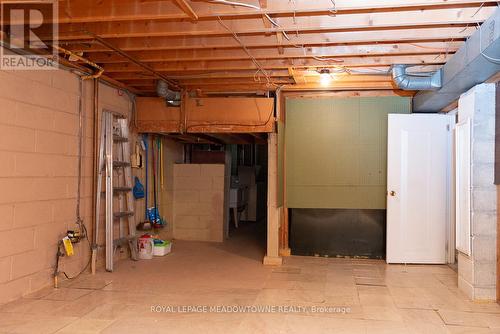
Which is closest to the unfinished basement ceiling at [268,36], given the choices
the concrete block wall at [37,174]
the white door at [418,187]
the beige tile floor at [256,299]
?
the concrete block wall at [37,174]

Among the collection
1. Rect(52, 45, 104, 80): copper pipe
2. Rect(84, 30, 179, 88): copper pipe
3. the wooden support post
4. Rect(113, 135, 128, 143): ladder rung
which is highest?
Rect(84, 30, 179, 88): copper pipe

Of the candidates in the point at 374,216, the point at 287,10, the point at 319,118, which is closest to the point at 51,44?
Answer: the point at 287,10

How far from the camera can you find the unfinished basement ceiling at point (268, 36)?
9.55 ft

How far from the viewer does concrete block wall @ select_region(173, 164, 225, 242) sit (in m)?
6.72

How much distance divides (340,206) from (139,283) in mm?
2781

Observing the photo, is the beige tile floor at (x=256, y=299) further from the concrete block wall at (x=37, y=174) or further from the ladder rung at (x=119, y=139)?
the ladder rung at (x=119, y=139)

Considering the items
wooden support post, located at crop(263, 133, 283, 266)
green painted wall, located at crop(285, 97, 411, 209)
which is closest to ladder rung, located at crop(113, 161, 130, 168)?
wooden support post, located at crop(263, 133, 283, 266)

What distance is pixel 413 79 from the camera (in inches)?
164

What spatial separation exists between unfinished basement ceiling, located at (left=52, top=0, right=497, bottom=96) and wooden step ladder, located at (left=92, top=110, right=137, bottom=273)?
2.11ft

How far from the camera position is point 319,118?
17.7ft

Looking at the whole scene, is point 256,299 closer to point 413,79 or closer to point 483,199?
point 483,199

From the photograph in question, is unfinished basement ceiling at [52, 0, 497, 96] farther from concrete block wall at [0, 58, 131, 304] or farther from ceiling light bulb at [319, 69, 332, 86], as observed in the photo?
concrete block wall at [0, 58, 131, 304]

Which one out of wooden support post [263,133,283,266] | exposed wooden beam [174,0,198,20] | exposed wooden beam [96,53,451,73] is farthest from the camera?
wooden support post [263,133,283,266]

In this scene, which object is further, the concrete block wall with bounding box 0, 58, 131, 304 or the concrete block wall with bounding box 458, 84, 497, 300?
the concrete block wall with bounding box 458, 84, 497, 300
